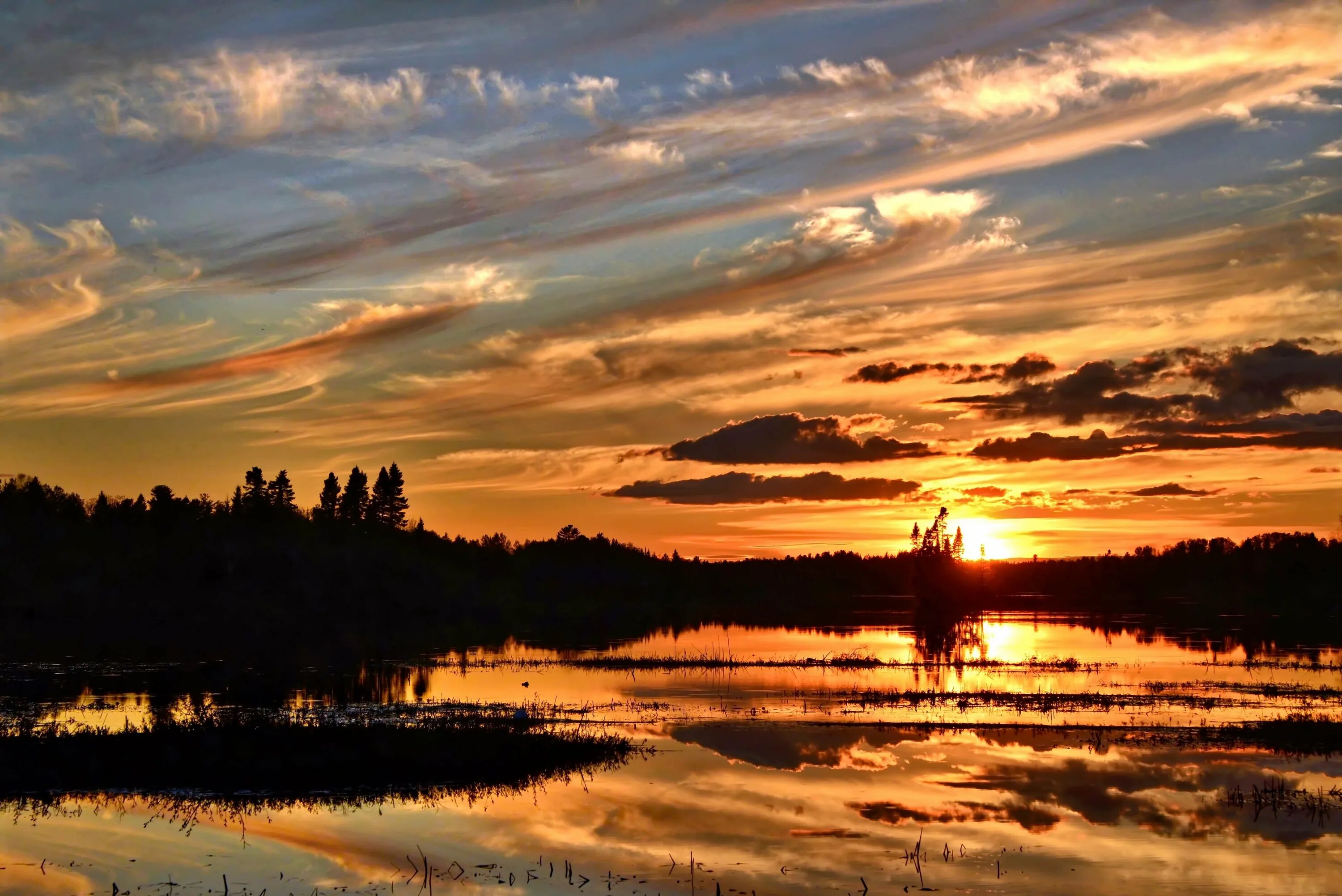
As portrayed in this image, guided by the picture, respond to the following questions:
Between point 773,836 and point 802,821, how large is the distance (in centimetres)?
172

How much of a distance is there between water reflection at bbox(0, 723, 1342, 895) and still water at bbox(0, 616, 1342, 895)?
80 millimetres

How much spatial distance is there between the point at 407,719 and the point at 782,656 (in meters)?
37.4

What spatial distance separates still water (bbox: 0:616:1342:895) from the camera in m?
22.8

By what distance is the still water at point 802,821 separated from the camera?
2283 cm

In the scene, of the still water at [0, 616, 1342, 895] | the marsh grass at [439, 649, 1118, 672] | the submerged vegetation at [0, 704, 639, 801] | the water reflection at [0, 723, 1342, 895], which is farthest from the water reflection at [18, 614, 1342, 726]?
the water reflection at [0, 723, 1342, 895]

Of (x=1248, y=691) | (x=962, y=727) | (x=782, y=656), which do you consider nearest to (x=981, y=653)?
(x=782, y=656)

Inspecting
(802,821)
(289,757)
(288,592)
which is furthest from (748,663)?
(288,592)

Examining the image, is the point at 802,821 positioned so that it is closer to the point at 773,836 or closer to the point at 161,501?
the point at 773,836

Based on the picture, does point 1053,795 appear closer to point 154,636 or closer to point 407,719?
point 407,719

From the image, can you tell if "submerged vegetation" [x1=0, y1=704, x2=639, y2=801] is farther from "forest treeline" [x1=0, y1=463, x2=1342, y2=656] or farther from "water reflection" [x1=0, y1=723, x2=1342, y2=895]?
"forest treeline" [x1=0, y1=463, x2=1342, y2=656]

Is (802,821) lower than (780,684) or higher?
lower

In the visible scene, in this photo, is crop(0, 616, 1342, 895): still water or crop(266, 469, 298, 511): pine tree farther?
crop(266, 469, 298, 511): pine tree

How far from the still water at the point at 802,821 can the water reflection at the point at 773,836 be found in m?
0.08

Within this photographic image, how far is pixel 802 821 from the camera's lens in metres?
28.1
